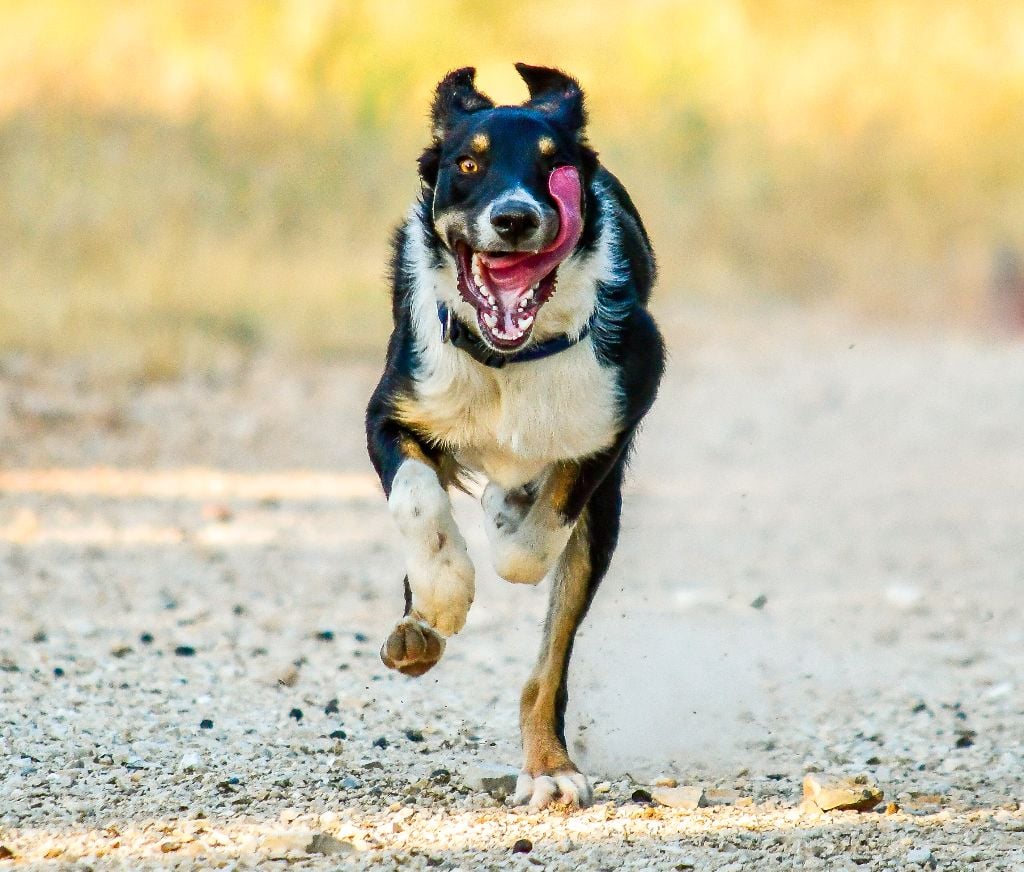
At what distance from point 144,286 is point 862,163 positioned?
8.33m

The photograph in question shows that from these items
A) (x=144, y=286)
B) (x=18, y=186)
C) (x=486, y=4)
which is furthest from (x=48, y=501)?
(x=486, y=4)

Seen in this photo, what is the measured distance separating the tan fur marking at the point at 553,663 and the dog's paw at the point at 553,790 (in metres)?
0.05

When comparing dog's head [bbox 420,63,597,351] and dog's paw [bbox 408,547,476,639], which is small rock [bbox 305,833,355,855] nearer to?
dog's paw [bbox 408,547,476,639]

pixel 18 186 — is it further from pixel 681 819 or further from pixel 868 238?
pixel 681 819

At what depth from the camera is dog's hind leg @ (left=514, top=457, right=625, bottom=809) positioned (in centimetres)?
496

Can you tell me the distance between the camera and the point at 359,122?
17.1m

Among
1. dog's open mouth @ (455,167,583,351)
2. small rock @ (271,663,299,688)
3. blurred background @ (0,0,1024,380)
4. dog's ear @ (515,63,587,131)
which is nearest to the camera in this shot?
dog's open mouth @ (455,167,583,351)

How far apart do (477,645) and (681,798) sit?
257cm

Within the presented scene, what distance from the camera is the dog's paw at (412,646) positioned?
485 centimetres

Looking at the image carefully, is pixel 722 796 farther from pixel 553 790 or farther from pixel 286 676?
A: pixel 286 676

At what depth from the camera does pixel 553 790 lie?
194 inches

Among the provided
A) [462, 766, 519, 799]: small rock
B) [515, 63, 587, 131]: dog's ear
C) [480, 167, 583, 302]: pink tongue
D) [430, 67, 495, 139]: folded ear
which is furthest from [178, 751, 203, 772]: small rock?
[515, 63, 587, 131]: dog's ear

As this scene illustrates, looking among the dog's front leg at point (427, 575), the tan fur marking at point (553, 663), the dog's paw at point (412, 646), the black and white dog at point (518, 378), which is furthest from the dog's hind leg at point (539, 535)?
the dog's paw at point (412, 646)

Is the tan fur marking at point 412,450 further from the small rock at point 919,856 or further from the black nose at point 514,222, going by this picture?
the small rock at point 919,856
